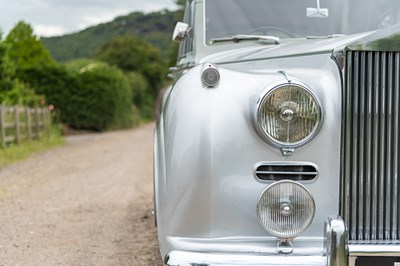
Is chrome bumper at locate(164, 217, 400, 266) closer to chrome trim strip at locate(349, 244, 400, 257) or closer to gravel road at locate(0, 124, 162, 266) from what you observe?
chrome trim strip at locate(349, 244, 400, 257)

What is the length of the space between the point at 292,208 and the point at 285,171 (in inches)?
6.9

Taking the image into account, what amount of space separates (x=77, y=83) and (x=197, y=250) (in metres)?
23.0

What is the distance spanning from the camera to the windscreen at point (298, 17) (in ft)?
12.3

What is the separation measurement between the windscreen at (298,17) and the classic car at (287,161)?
99cm

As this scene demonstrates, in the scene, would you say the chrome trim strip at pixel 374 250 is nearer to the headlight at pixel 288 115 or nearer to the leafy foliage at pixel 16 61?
the headlight at pixel 288 115

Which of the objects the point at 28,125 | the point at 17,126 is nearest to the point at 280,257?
the point at 17,126

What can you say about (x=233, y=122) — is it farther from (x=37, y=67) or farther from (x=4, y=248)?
(x=37, y=67)

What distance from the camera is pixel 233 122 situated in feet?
8.85

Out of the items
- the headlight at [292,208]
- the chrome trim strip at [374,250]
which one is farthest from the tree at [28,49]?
the chrome trim strip at [374,250]

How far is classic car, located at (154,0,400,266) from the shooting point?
8.50 feet

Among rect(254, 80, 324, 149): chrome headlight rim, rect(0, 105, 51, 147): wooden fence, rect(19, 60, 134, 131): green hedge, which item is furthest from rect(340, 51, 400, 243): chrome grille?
rect(19, 60, 134, 131): green hedge

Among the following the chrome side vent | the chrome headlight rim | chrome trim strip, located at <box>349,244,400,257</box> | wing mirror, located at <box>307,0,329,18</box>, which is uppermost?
wing mirror, located at <box>307,0,329,18</box>

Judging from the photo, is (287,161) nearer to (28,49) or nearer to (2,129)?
(2,129)

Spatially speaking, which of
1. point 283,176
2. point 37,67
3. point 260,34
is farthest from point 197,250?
point 37,67
